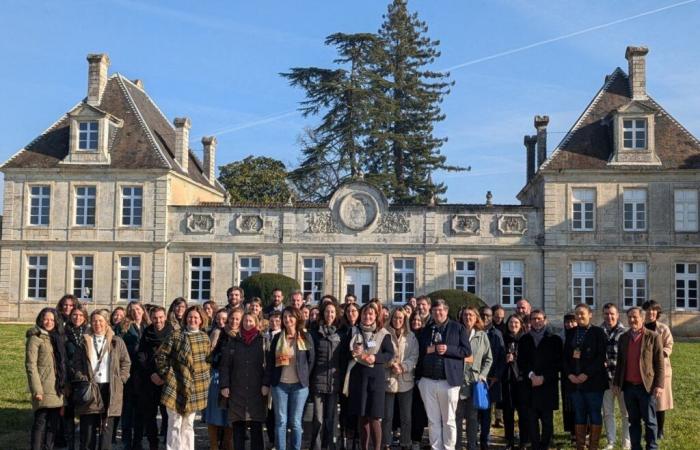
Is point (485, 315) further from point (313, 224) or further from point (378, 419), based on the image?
point (313, 224)

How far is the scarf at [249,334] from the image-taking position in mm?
9008

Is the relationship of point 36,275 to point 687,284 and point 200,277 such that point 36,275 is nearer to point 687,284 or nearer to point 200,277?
point 200,277

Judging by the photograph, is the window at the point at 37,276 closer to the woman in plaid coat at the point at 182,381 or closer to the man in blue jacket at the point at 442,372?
the woman in plaid coat at the point at 182,381

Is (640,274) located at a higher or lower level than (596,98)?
lower

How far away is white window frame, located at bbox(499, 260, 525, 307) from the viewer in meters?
28.9

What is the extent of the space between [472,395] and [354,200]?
2018 centimetres

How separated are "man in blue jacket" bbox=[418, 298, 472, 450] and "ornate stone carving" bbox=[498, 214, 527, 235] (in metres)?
20.2

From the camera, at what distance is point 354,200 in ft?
96.5

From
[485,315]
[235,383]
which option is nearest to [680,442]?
[485,315]

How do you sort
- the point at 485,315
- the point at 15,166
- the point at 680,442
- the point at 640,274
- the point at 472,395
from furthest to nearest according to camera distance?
the point at 15,166, the point at 640,274, the point at 485,315, the point at 680,442, the point at 472,395

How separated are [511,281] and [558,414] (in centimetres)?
1633

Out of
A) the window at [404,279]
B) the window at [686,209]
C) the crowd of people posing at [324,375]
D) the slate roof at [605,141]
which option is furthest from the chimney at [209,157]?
the crowd of people posing at [324,375]

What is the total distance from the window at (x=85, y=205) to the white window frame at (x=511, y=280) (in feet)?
51.1

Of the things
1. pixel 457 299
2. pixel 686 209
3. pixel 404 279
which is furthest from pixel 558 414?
pixel 686 209
